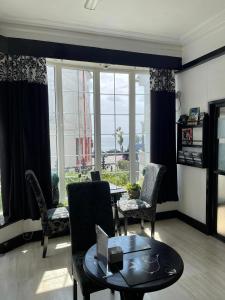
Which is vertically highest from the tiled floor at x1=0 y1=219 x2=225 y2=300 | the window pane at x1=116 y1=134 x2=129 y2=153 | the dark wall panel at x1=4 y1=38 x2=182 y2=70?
the dark wall panel at x1=4 y1=38 x2=182 y2=70

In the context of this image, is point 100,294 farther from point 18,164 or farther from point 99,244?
point 18,164

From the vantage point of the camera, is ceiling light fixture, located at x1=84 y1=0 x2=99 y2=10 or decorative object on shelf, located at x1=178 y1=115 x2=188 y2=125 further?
decorative object on shelf, located at x1=178 y1=115 x2=188 y2=125

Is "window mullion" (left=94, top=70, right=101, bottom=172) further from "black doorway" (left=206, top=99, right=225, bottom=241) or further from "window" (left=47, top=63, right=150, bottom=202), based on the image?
"black doorway" (left=206, top=99, right=225, bottom=241)

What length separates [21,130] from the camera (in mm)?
3193

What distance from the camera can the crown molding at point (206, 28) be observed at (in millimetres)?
3066

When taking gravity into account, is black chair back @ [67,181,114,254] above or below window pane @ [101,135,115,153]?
below

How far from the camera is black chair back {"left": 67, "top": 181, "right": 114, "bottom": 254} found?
204 centimetres

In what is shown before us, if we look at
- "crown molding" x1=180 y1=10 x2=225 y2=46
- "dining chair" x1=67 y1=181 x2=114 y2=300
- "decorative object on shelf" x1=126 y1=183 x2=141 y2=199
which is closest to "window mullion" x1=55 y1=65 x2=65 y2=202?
"decorative object on shelf" x1=126 y1=183 x2=141 y2=199

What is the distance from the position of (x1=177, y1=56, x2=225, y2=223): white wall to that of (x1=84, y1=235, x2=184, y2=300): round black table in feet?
6.73

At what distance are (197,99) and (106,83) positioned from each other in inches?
56.7

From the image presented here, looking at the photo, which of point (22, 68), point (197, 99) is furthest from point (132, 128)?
point (22, 68)

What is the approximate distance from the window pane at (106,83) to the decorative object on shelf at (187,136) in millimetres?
1326

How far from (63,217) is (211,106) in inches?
96.2

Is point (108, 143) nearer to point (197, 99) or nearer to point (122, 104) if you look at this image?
point (122, 104)
